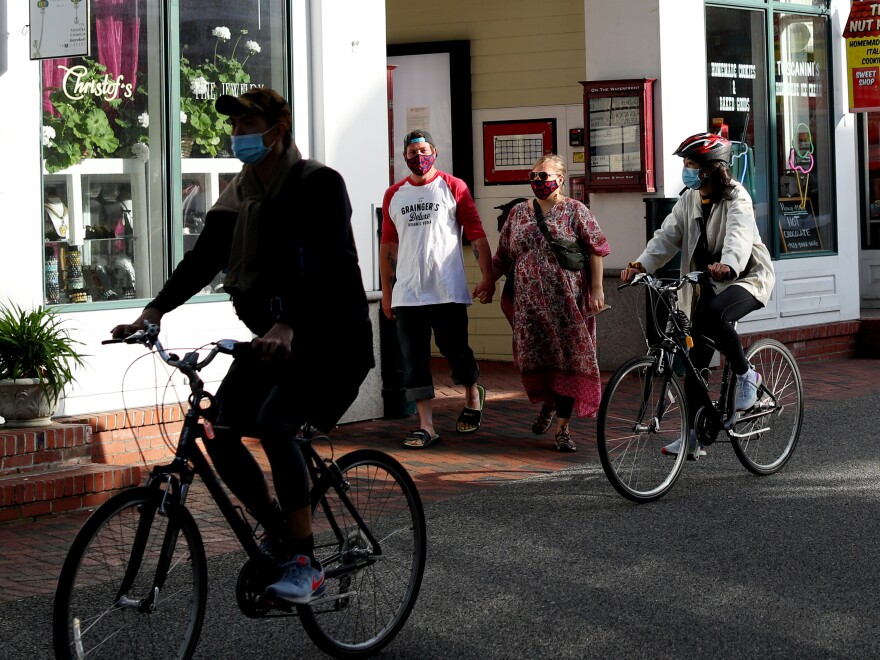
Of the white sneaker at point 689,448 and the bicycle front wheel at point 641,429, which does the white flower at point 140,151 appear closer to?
the bicycle front wheel at point 641,429

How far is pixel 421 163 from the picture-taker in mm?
8859

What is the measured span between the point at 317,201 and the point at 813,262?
1022 cm

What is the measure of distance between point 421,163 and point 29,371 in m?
2.84

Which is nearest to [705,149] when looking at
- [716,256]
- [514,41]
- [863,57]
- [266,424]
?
[716,256]

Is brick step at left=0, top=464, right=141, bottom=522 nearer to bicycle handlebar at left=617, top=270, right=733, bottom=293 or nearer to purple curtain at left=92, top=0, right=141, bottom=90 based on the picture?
purple curtain at left=92, top=0, right=141, bottom=90

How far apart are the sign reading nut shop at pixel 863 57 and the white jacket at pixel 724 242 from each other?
6869 millimetres

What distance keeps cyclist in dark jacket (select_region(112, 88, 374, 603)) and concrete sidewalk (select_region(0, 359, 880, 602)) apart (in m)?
1.78

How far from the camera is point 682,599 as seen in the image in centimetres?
546

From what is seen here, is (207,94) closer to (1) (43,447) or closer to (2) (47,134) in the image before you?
(2) (47,134)

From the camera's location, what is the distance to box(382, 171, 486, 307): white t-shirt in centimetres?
894

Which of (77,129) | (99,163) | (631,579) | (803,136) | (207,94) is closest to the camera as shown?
(631,579)

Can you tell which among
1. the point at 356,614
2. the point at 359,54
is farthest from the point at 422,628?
the point at 359,54

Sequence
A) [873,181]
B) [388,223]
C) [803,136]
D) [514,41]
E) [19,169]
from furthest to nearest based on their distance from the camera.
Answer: [873,181]
[803,136]
[514,41]
[388,223]
[19,169]

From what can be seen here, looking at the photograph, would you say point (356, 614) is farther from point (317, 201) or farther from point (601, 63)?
point (601, 63)
